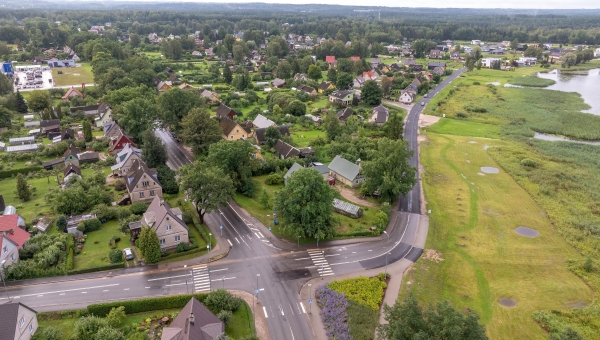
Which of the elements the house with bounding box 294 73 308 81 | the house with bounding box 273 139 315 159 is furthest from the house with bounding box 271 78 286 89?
the house with bounding box 273 139 315 159

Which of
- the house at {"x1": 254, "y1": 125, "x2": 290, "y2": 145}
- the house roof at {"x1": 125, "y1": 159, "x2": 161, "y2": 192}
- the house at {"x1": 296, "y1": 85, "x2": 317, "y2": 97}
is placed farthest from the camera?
the house at {"x1": 296, "y1": 85, "x2": 317, "y2": 97}

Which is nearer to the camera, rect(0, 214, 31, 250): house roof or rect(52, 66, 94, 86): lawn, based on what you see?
rect(0, 214, 31, 250): house roof

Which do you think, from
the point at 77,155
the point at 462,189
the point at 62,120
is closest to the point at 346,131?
the point at 462,189

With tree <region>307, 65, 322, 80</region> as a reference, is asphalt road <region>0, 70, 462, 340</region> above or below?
below

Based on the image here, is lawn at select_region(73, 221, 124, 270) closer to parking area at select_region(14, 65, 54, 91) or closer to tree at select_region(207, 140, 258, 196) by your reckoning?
tree at select_region(207, 140, 258, 196)

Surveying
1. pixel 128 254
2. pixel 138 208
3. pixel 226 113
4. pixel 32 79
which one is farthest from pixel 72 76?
pixel 128 254

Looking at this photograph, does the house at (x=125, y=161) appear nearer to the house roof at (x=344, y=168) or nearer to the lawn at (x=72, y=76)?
the house roof at (x=344, y=168)

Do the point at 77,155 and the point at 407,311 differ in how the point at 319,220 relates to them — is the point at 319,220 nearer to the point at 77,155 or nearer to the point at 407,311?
the point at 407,311

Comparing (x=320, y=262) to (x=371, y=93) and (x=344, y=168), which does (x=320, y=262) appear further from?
(x=371, y=93)

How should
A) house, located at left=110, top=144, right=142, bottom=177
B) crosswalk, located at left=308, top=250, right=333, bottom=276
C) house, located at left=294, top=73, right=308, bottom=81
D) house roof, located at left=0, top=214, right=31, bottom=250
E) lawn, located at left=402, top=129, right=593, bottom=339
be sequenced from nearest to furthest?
lawn, located at left=402, top=129, right=593, bottom=339, crosswalk, located at left=308, top=250, right=333, bottom=276, house roof, located at left=0, top=214, right=31, bottom=250, house, located at left=110, top=144, right=142, bottom=177, house, located at left=294, top=73, right=308, bottom=81
